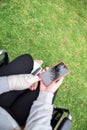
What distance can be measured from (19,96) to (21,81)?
0.34 meters

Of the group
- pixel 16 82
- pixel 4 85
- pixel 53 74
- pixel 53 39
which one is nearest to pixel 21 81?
pixel 16 82

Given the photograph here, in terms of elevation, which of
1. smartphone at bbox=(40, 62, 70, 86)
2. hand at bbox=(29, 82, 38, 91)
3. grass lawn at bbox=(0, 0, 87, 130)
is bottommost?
grass lawn at bbox=(0, 0, 87, 130)

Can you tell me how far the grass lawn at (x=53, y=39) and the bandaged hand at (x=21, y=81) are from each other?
1.84 m

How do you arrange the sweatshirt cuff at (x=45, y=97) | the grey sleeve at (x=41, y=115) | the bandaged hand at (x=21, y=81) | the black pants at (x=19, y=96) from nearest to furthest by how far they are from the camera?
the grey sleeve at (x=41, y=115) → the sweatshirt cuff at (x=45, y=97) → the bandaged hand at (x=21, y=81) → the black pants at (x=19, y=96)

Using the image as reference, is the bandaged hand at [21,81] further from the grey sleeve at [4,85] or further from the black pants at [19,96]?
the black pants at [19,96]

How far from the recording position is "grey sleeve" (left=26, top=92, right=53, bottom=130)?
305 centimetres

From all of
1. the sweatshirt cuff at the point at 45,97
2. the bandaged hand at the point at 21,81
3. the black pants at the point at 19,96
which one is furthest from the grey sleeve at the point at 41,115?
the black pants at the point at 19,96

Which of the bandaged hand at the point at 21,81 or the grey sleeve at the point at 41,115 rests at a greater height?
the grey sleeve at the point at 41,115

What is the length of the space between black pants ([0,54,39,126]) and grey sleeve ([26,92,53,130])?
344 mm

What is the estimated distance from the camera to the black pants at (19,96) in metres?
3.58

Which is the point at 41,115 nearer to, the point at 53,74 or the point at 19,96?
the point at 19,96

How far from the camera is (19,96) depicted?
3783 millimetres

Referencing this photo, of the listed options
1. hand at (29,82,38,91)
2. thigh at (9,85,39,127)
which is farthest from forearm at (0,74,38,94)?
thigh at (9,85,39,127)

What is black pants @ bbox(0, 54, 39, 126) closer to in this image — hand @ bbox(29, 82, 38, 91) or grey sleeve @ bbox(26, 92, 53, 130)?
hand @ bbox(29, 82, 38, 91)
